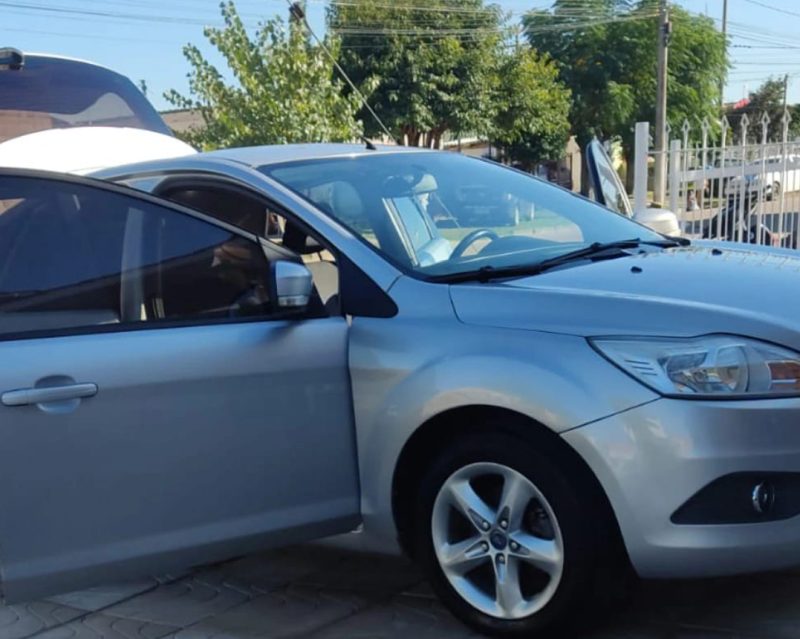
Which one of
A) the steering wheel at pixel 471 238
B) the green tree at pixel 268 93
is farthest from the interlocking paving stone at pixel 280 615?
the green tree at pixel 268 93

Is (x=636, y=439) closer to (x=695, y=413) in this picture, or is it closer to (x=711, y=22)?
(x=695, y=413)

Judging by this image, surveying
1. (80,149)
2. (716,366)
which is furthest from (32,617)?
(80,149)

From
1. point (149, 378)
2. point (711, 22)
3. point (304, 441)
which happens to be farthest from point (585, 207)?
point (711, 22)

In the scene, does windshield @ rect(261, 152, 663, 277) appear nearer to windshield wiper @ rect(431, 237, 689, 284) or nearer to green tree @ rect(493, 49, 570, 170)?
windshield wiper @ rect(431, 237, 689, 284)

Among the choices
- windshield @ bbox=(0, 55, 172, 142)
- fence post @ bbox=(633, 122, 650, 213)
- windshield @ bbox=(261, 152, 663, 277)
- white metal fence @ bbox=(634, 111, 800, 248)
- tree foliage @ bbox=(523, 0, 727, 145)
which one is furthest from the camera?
tree foliage @ bbox=(523, 0, 727, 145)

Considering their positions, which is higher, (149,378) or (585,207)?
(585,207)

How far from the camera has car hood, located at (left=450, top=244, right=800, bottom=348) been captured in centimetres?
304

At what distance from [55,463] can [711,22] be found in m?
37.5

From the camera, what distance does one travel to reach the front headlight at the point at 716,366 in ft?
9.66

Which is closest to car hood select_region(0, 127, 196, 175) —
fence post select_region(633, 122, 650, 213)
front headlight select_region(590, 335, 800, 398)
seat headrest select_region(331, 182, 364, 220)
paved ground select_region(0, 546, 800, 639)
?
seat headrest select_region(331, 182, 364, 220)

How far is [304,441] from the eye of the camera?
344cm

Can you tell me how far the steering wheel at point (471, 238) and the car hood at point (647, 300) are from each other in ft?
1.42

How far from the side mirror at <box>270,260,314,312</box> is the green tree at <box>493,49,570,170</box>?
101 feet

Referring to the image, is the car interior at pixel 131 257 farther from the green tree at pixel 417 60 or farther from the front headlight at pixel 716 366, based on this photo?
the green tree at pixel 417 60
